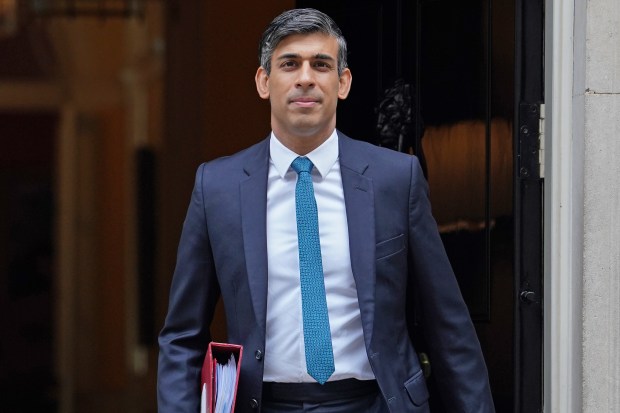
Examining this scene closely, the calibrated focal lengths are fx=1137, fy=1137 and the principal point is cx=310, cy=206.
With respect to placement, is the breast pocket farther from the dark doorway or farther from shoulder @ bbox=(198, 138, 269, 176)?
the dark doorway

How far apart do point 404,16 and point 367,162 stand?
4.80 feet

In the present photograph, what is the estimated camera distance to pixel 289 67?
3.14 meters

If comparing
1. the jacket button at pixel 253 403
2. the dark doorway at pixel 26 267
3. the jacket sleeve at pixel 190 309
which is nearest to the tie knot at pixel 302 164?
the jacket sleeve at pixel 190 309

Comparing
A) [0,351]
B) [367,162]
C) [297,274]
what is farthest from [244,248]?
[0,351]

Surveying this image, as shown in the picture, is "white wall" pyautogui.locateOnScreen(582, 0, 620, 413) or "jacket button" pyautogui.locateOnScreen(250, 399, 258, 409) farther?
"white wall" pyautogui.locateOnScreen(582, 0, 620, 413)

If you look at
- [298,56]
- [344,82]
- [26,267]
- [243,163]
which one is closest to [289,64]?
[298,56]

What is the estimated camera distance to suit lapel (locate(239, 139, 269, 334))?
307 centimetres

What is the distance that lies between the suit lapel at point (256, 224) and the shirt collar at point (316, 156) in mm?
32

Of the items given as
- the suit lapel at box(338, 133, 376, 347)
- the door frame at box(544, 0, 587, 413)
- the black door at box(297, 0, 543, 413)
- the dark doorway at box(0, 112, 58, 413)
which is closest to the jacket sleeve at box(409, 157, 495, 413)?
the suit lapel at box(338, 133, 376, 347)

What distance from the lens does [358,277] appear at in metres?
3.06

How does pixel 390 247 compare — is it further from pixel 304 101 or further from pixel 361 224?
pixel 304 101

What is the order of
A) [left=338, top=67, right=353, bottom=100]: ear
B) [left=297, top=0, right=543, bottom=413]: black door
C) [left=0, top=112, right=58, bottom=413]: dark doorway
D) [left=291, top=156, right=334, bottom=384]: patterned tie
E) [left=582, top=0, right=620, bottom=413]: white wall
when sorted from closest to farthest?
[left=291, top=156, right=334, bottom=384]: patterned tie
[left=338, top=67, right=353, bottom=100]: ear
[left=582, top=0, right=620, bottom=413]: white wall
[left=297, top=0, right=543, bottom=413]: black door
[left=0, top=112, right=58, bottom=413]: dark doorway

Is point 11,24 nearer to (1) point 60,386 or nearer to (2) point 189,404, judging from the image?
(1) point 60,386

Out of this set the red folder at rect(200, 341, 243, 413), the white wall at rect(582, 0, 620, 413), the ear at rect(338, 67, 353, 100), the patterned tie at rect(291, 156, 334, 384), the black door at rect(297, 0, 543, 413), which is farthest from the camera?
the black door at rect(297, 0, 543, 413)
